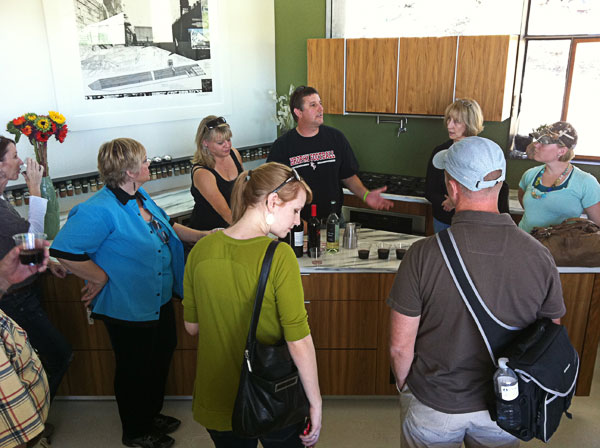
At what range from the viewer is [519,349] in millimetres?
1574

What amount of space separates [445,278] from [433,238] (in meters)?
0.13

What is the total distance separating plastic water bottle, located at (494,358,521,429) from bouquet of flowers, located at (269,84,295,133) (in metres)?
4.13

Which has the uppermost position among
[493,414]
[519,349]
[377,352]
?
[519,349]

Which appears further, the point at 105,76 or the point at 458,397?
the point at 105,76

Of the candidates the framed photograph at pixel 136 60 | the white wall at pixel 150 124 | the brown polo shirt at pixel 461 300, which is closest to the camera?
the brown polo shirt at pixel 461 300

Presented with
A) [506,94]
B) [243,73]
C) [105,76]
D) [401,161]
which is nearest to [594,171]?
[506,94]

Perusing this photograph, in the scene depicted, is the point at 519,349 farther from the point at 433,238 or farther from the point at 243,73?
the point at 243,73

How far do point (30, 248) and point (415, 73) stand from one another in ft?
11.5

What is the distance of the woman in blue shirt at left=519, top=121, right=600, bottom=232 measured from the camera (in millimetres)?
3018

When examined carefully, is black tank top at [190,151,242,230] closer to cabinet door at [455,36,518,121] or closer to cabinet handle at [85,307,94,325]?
cabinet handle at [85,307,94,325]

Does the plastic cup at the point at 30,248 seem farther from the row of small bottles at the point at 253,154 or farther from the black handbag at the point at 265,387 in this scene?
the row of small bottles at the point at 253,154

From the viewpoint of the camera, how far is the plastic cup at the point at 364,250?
3002mm

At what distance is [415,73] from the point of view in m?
4.57


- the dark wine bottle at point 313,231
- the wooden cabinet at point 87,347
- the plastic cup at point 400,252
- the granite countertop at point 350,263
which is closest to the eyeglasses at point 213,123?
the dark wine bottle at point 313,231
